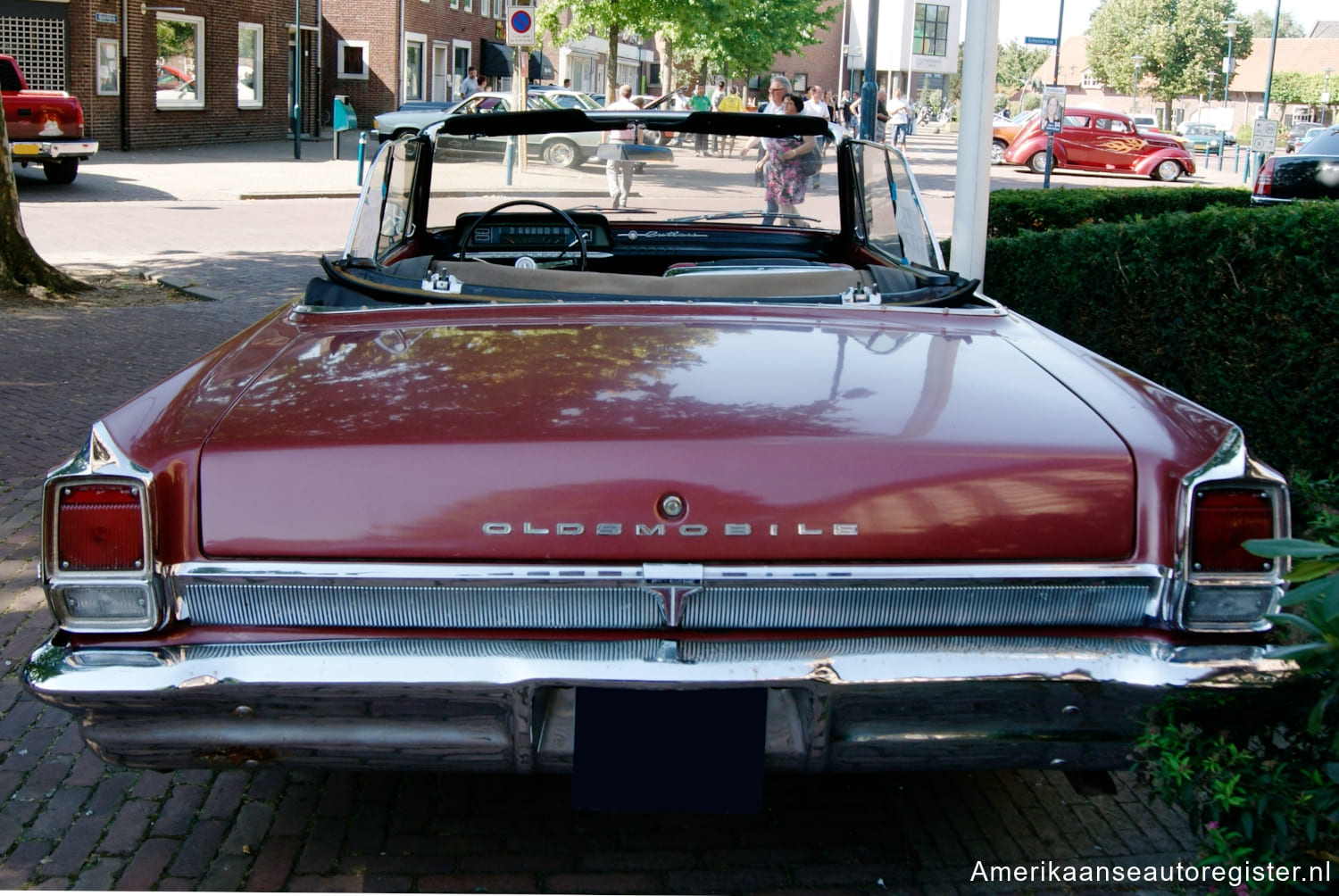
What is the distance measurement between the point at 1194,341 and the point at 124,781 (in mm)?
4681

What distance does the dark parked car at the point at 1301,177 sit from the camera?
1513 cm

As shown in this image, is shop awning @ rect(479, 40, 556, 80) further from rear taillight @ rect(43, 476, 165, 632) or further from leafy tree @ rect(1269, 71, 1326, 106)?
rear taillight @ rect(43, 476, 165, 632)

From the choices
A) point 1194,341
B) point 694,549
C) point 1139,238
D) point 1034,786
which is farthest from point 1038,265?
point 694,549

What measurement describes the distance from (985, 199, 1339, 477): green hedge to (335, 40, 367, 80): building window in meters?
35.4

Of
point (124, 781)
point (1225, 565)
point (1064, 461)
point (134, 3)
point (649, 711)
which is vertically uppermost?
point (134, 3)

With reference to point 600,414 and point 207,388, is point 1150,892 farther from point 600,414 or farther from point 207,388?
point 207,388

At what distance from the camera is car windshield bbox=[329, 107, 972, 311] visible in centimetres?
424

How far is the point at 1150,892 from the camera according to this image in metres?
2.75

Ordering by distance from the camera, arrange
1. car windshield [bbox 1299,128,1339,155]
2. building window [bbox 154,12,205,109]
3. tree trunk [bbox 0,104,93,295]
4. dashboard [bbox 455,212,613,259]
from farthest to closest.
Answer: building window [bbox 154,12,205,109], car windshield [bbox 1299,128,1339,155], tree trunk [bbox 0,104,93,295], dashboard [bbox 455,212,613,259]

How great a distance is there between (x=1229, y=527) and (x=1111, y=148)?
102 feet

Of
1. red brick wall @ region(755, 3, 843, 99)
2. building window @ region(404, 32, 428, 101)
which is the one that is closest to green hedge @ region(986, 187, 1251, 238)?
building window @ region(404, 32, 428, 101)

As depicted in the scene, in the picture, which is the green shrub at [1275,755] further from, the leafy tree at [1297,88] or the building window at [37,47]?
the leafy tree at [1297,88]

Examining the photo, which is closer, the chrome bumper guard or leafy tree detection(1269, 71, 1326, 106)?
the chrome bumper guard

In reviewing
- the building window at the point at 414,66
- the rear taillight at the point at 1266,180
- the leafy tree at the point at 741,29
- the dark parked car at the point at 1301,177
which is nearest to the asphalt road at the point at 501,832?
the dark parked car at the point at 1301,177
